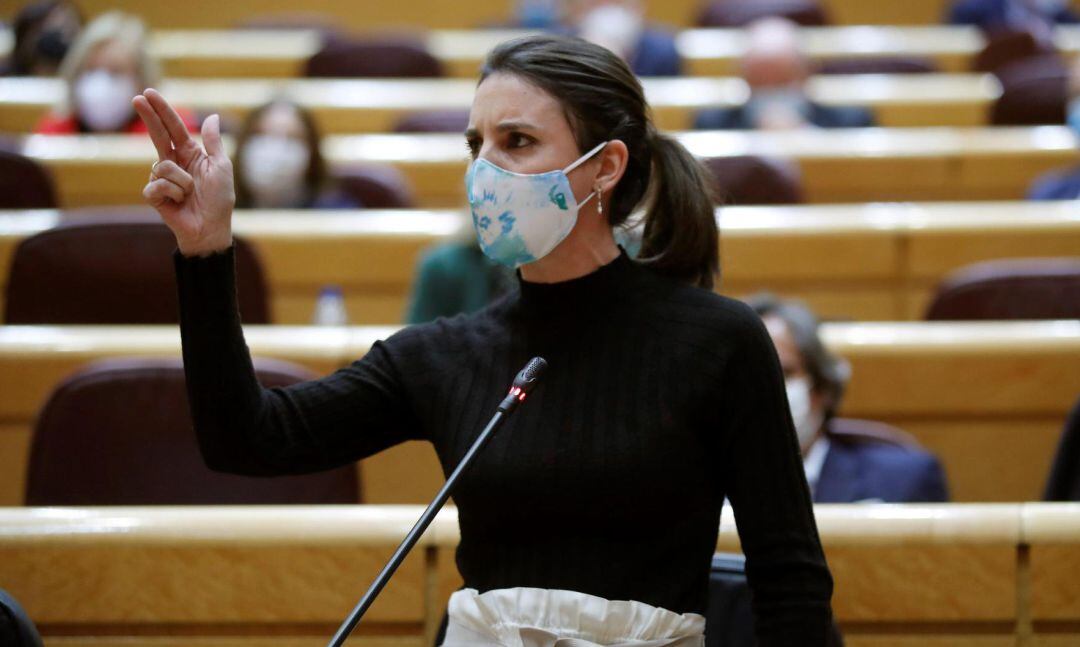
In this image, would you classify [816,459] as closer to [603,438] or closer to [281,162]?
[603,438]

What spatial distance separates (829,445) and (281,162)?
1.34 meters

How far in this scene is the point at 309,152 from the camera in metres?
2.59

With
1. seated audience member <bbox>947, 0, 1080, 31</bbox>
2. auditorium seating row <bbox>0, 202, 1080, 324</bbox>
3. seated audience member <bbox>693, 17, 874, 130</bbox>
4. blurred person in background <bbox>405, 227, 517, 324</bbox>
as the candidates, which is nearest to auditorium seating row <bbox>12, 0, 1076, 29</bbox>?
seated audience member <bbox>947, 0, 1080, 31</bbox>

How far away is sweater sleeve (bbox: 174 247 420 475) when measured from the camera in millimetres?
896

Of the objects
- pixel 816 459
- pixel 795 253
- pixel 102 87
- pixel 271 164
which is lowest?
pixel 816 459

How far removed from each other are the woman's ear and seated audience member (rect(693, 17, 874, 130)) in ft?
7.50

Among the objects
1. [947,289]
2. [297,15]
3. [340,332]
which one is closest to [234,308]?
[340,332]

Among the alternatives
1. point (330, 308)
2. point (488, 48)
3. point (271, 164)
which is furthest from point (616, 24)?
point (330, 308)

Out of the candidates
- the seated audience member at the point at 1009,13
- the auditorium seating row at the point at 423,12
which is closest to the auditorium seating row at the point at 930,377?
the seated audience member at the point at 1009,13

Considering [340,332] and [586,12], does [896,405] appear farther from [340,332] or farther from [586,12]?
[586,12]

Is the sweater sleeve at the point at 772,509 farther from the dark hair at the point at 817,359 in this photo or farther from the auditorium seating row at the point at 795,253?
the auditorium seating row at the point at 795,253

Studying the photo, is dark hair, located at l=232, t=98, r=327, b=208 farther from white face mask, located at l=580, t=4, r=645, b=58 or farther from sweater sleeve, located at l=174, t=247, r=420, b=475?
sweater sleeve, located at l=174, t=247, r=420, b=475

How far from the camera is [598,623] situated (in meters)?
0.86

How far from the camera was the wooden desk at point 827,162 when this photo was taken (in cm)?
277
